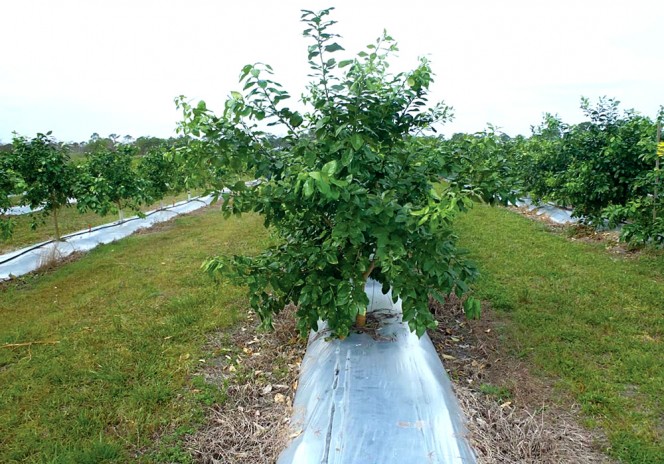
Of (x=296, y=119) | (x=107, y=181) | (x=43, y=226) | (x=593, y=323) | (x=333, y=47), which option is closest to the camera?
(x=333, y=47)

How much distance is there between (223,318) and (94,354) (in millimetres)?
1050

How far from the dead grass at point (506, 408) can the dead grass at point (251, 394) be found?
3.35 ft

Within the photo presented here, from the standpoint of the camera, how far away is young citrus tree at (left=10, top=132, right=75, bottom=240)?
612cm

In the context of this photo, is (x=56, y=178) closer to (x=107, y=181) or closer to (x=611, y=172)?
(x=107, y=181)

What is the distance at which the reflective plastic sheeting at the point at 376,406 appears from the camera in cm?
180

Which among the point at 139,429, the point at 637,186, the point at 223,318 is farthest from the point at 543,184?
the point at 139,429

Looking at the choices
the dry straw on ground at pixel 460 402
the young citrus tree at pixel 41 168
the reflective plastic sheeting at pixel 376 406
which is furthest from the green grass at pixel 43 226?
A: the reflective plastic sheeting at pixel 376 406

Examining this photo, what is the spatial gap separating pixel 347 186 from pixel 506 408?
1630 millimetres

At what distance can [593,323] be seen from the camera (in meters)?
3.76

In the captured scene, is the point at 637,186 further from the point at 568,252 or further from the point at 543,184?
the point at 543,184

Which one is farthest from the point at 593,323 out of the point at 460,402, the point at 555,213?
the point at 555,213

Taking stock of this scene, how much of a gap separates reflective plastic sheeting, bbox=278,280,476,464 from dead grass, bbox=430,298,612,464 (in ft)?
0.64

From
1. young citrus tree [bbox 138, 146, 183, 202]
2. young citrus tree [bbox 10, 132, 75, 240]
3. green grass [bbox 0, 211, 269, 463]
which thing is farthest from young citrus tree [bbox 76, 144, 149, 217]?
young citrus tree [bbox 138, 146, 183, 202]

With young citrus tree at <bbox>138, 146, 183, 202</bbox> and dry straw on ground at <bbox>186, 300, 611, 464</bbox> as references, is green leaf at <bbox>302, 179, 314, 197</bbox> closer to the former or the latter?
dry straw on ground at <bbox>186, 300, 611, 464</bbox>
